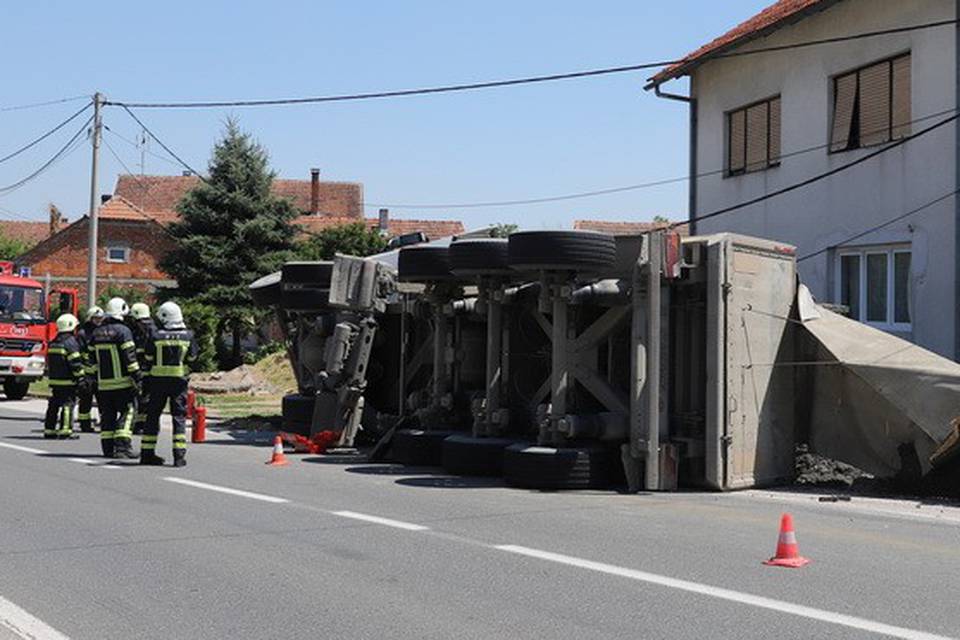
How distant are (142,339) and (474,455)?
5777 mm

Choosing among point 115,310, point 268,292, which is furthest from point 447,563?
point 268,292

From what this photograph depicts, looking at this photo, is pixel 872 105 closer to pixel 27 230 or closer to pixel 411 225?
pixel 411 225

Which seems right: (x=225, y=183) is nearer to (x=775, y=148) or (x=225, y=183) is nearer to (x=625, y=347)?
(x=775, y=148)

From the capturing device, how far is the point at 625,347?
1209 centimetres

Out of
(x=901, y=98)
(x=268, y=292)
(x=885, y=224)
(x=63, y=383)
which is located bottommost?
(x=63, y=383)

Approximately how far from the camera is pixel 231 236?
3800cm

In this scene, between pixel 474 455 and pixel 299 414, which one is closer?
pixel 474 455

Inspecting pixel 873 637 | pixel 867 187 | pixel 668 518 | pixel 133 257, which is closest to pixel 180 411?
pixel 668 518

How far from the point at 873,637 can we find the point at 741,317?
238 inches

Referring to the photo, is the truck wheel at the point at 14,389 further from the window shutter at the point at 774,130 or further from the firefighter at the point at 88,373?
the window shutter at the point at 774,130

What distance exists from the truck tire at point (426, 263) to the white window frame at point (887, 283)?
25.3ft

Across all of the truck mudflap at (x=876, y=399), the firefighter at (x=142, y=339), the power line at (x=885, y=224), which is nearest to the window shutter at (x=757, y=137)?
the power line at (x=885, y=224)

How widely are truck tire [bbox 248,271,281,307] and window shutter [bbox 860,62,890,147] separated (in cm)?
955

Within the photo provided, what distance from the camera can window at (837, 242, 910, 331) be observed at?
1706cm
